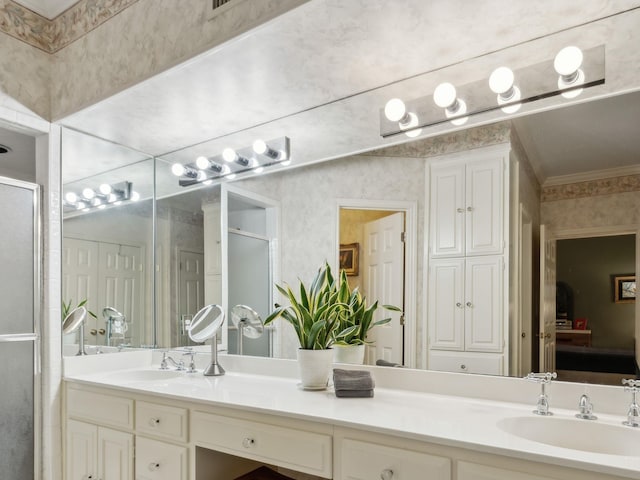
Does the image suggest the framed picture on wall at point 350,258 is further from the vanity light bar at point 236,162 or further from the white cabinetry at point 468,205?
the vanity light bar at point 236,162

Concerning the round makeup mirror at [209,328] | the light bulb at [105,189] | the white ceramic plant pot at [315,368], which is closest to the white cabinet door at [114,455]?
the round makeup mirror at [209,328]

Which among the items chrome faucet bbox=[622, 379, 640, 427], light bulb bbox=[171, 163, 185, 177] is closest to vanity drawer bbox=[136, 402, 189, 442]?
light bulb bbox=[171, 163, 185, 177]

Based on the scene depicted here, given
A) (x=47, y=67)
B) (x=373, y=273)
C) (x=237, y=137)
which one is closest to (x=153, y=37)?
(x=237, y=137)

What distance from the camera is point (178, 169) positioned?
→ 9.05ft

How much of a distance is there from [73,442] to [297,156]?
174 centimetres

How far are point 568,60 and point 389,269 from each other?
98 centimetres

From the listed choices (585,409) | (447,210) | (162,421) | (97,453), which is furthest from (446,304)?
(97,453)

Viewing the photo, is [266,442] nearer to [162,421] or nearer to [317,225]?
[162,421]

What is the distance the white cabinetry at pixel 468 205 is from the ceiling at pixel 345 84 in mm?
168

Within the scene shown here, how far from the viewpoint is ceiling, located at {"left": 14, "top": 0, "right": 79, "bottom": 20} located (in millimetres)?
2293

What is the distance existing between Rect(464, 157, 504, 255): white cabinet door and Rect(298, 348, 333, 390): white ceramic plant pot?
2.30ft

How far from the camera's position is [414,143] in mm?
1973

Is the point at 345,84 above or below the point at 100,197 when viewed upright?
above

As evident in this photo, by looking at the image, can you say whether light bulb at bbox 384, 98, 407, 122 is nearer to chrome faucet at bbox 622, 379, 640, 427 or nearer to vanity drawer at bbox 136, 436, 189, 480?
chrome faucet at bbox 622, 379, 640, 427
